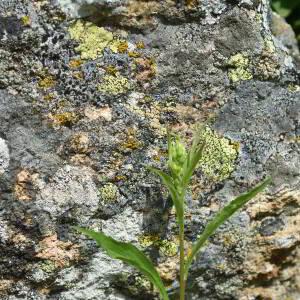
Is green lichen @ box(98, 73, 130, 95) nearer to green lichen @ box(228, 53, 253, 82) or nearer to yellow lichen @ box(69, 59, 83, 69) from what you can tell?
yellow lichen @ box(69, 59, 83, 69)

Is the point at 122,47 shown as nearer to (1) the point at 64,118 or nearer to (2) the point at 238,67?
(1) the point at 64,118

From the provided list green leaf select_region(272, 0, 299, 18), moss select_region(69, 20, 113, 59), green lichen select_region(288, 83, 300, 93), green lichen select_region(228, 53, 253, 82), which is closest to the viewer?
moss select_region(69, 20, 113, 59)

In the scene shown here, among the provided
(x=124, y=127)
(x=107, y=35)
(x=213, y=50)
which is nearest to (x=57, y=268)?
(x=124, y=127)

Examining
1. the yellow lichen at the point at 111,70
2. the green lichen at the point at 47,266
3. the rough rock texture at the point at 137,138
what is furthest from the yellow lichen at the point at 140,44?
the green lichen at the point at 47,266

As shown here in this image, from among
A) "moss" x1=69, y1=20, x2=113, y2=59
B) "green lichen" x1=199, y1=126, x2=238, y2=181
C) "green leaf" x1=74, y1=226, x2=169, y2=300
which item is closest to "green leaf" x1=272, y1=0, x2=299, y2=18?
"green lichen" x1=199, y1=126, x2=238, y2=181

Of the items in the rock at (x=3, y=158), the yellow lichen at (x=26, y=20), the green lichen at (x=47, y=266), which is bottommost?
the green lichen at (x=47, y=266)

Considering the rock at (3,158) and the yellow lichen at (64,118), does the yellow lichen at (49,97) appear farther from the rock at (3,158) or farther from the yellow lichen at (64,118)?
the rock at (3,158)

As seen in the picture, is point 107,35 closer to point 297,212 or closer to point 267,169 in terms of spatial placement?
point 267,169
